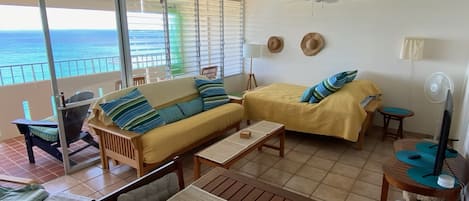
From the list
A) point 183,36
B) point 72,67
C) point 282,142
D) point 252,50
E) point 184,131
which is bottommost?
point 282,142

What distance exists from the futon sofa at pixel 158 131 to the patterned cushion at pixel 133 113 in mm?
71

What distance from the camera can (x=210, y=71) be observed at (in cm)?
521

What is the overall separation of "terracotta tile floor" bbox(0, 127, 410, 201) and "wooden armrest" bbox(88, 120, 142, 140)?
555mm

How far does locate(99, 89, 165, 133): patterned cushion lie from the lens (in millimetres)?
3014

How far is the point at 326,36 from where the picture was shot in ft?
16.2

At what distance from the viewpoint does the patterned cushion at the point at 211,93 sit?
405 cm

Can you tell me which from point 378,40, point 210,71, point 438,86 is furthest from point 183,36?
point 438,86

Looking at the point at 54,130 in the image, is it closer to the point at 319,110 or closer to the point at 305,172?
the point at 305,172

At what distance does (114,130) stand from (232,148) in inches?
49.6

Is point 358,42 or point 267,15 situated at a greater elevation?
point 267,15

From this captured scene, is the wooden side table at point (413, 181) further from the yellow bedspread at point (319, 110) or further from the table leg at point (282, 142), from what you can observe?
the table leg at point (282, 142)

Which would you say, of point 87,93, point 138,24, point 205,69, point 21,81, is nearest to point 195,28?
point 205,69

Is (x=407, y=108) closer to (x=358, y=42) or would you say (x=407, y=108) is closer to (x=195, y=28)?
(x=358, y=42)

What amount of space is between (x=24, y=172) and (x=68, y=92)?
1122mm
